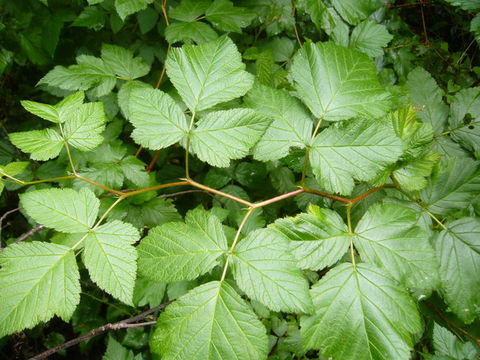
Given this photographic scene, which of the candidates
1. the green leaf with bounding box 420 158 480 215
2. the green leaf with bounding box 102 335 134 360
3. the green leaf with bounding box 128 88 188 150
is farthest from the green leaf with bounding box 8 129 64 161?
the green leaf with bounding box 420 158 480 215

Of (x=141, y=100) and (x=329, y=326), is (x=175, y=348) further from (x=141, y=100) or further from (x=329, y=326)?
(x=141, y=100)

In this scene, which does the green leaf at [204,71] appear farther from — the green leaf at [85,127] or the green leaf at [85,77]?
the green leaf at [85,77]

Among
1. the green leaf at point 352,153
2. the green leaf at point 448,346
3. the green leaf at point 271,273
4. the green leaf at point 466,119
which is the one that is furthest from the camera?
the green leaf at point 466,119

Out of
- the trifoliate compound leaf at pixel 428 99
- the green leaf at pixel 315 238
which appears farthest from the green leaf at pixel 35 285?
the trifoliate compound leaf at pixel 428 99

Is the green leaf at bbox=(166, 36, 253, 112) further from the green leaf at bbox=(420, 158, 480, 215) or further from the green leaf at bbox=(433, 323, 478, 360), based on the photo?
the green leaf at bbox=(433, 323, 478, 360)

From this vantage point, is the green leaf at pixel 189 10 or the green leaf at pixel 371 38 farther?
the green leaf at pixel 371 38

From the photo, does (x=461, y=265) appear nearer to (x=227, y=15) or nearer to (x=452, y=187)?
(x=452, y=187)
